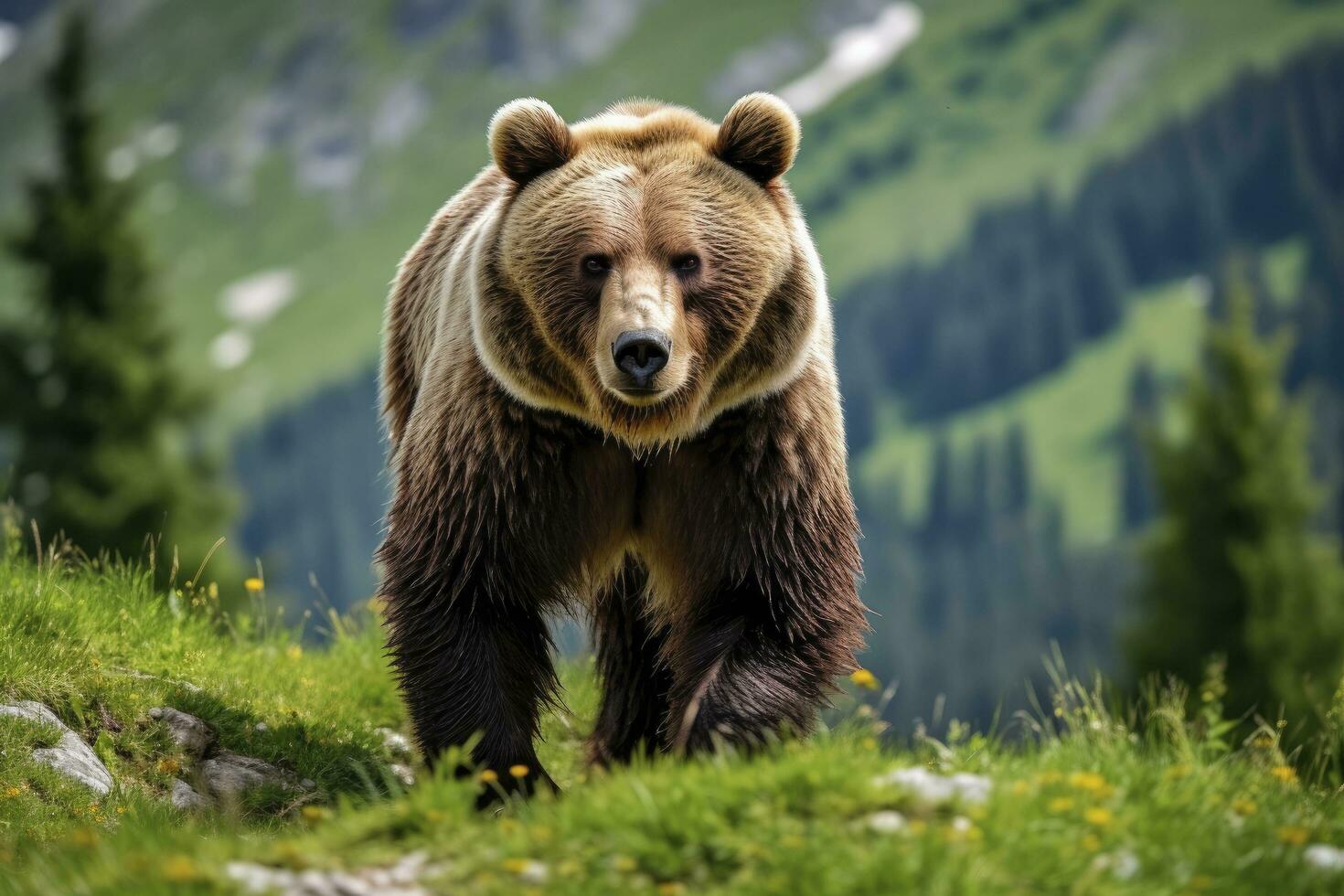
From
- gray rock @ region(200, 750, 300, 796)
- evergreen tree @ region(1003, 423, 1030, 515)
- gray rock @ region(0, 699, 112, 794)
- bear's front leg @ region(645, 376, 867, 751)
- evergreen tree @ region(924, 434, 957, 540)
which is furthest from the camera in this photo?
evergreen tree @ region(924, 434, 957, 540)

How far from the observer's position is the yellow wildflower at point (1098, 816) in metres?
3.92

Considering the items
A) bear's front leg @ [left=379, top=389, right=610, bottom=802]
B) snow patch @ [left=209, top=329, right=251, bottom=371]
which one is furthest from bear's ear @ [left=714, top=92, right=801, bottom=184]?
snow patch @ [left=209, top=329, right=251, bottom=371]

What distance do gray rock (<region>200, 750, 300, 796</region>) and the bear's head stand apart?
203cm

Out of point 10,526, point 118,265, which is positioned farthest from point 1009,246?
point 10,526

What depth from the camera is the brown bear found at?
17.5 ft

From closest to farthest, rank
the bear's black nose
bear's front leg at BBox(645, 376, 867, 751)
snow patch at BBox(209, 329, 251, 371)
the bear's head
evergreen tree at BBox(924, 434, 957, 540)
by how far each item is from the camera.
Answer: the bear's black nose → the bear's head → bear's front leg at BBox(645, 376, 867, 751) → evergreen tree at BBox(924, 434, 957, 540) → snow patch at BBox(209, 329, 251, 371)

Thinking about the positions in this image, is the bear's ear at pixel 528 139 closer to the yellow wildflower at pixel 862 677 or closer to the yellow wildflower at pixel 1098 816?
the yellow wildflower at pixel 862 677

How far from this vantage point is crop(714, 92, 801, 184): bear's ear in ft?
18.6

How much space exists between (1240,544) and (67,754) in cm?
2607

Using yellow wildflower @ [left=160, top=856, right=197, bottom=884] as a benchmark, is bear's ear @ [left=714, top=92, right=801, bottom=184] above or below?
above

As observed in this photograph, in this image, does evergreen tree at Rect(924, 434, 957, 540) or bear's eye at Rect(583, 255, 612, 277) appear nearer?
bear's eye at Rect(583, 255, 612, 277)

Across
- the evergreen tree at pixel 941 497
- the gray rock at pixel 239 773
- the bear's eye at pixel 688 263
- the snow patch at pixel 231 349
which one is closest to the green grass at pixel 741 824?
the gray rock at pixel 239 773

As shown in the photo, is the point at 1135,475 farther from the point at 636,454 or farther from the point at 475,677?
the point at 475,677

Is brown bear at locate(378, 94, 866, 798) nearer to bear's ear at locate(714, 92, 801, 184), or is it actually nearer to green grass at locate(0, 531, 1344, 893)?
bear's ear at locate(714, 92, 801, 184)
